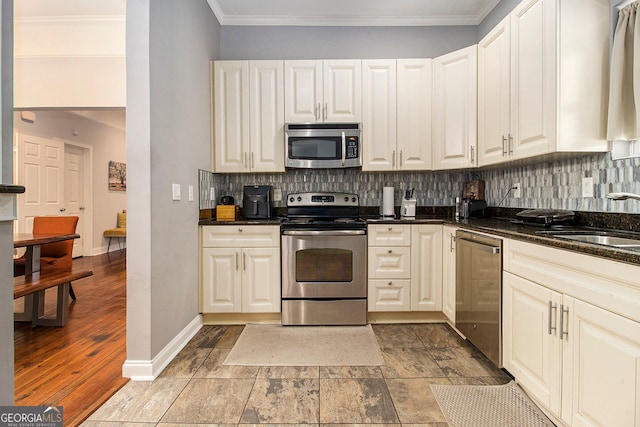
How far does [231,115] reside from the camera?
9.70 feet

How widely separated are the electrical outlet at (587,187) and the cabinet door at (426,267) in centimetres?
101

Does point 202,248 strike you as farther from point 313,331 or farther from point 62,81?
point 62,81

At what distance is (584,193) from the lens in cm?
193

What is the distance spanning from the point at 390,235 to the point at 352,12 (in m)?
2.19

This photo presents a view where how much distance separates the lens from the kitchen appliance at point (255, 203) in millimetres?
3021

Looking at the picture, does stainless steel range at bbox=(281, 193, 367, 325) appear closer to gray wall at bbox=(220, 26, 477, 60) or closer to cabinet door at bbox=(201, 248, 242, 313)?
cabinet door at bbox=(201, 248, 242, 313)

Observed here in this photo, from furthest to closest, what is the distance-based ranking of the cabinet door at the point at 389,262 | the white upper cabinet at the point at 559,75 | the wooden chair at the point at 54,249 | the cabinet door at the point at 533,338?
the wooden chair at the point at 54,249 → the cabinet door at the point at 389,262 → the white upper cabinet at the point at 559,75 → the cabinet door at the point at 533,338

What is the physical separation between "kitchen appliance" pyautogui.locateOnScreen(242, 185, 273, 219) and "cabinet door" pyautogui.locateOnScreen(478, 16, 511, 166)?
1916mm

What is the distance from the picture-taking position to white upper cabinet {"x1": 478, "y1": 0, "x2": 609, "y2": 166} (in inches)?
68.3

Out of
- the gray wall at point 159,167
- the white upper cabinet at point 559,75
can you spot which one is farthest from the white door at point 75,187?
the white upper cabinet at point 559,75

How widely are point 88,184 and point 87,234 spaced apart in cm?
97

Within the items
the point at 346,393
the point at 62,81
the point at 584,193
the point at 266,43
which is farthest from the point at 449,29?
the point at 62,81

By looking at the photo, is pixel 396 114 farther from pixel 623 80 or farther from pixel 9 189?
pixel 9 189

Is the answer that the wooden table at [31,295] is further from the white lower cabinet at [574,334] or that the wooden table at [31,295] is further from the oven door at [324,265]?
the white lower cabinet at [574,334]
